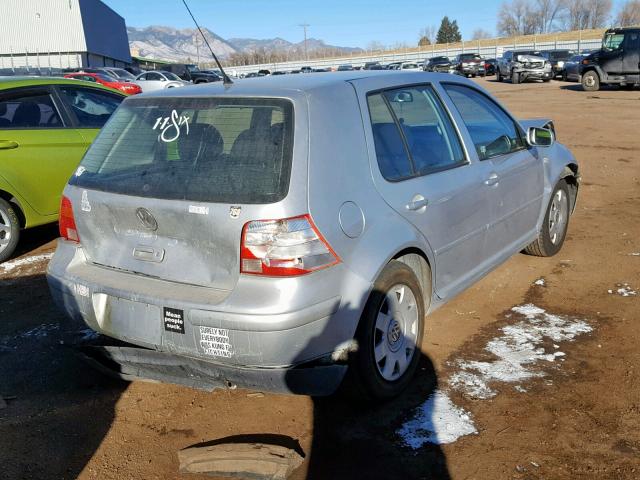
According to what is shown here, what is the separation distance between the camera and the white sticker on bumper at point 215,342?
Answer: 290 centimetres

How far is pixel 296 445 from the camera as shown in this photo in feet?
10.3

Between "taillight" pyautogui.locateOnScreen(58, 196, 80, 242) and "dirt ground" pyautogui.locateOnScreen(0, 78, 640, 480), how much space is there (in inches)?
36.4

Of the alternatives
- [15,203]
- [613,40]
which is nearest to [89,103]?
[15,203]

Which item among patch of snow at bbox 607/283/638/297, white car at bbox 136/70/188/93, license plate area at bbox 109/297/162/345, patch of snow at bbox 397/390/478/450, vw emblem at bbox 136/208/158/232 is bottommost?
patch of snow at bbox 607/283/638/297

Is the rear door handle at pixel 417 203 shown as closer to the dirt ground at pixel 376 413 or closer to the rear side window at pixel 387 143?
the rear side window at pixel 387 143

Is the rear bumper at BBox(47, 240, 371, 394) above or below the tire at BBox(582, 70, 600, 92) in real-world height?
above

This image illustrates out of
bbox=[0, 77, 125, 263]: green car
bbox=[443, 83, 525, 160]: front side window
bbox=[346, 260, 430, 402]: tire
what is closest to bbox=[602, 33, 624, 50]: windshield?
bbox=[443, 83, 525, 160]: front side window

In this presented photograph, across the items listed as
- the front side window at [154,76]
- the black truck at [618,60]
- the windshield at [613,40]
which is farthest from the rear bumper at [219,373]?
the front side window at [154,76]

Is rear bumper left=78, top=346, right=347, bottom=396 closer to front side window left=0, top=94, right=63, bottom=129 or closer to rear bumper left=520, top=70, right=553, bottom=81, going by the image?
front side window left=0, top=94, right=63, bottom=129

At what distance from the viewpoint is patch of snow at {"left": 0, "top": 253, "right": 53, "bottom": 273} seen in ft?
19.9

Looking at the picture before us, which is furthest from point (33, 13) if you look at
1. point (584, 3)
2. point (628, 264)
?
point (584, 3)

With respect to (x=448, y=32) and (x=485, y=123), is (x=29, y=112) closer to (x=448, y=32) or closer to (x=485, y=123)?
(x=485, y=123)

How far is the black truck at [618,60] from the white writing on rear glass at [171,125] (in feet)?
79.8

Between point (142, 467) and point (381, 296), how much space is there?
4.59 feet
